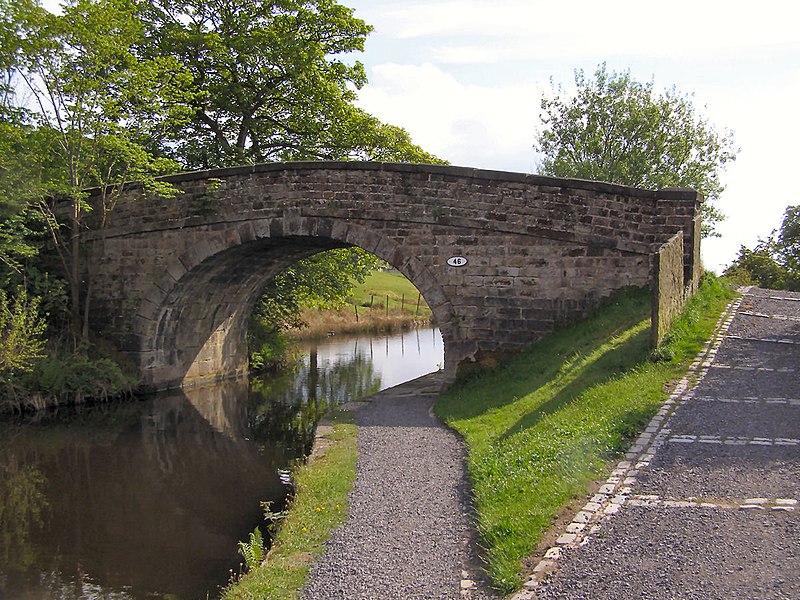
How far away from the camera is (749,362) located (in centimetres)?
993

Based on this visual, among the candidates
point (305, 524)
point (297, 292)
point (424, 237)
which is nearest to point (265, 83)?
point (297, 292)

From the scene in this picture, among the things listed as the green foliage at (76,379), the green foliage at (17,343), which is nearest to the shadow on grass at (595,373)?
the green foliage at (17,343)

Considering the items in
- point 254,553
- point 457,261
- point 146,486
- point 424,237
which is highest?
point 424,237

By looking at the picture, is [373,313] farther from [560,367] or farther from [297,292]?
[560,367]

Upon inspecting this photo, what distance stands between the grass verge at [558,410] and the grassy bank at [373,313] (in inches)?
578

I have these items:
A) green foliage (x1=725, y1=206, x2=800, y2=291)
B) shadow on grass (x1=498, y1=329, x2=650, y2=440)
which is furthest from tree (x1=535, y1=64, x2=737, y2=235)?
shadow on grass (x1=498, y1=329, x2=650, y2=440)

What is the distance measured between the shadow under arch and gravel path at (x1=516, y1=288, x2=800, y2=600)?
628cm

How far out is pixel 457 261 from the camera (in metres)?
14.1

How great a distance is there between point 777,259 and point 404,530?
73.7ft

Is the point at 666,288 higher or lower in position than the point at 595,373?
higher

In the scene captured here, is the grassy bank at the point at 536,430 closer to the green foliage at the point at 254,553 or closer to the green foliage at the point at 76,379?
the green foliage at the point at 254,553

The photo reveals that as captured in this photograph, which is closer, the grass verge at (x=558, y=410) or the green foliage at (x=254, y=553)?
the grass verge at (x=558, y=410)

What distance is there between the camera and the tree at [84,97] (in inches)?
559

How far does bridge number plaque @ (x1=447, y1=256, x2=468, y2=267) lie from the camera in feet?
46.0
